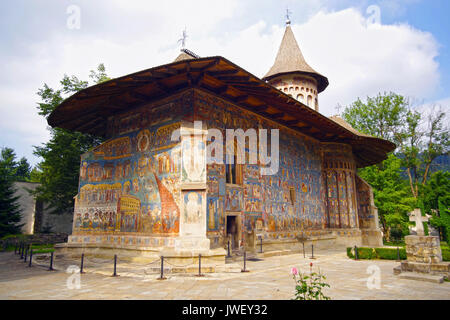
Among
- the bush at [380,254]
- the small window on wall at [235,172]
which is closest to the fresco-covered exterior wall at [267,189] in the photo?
the small window on wall at [235,172]

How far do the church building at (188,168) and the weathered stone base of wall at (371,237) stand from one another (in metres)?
2.79

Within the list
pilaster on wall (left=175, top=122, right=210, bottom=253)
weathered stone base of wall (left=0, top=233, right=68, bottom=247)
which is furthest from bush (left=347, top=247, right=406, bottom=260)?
weathered stone base of wall (left=0, top=233, right=68, bottom=247)

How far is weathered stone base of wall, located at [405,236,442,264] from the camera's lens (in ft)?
23.9

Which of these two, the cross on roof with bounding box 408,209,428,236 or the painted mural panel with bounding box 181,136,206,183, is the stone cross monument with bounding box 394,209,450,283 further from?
the painted mural panel with bounding box 181,136,206,183

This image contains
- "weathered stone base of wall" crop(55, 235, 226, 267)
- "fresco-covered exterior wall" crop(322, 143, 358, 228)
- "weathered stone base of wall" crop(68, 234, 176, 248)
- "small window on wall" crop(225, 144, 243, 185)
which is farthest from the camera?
"fresco-covered exterior wall" crop(322, 143, 358, 228)

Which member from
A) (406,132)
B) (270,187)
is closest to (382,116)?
(406,132)

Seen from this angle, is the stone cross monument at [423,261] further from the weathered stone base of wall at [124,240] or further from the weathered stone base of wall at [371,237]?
the weathered stone base of wall at [371,237]

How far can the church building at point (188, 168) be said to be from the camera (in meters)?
10.0

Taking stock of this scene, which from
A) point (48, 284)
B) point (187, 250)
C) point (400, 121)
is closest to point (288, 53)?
point (400, 121)

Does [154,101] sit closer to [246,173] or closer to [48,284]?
[246,173]

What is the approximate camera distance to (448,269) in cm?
700

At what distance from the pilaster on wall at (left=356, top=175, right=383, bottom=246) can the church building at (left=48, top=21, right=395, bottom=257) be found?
293cm

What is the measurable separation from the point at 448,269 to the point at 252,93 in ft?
27.9

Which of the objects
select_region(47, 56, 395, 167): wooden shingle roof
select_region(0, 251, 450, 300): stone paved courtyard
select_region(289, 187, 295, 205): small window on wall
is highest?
select_region(47, 56, 395, 167): wooden shingle roof
